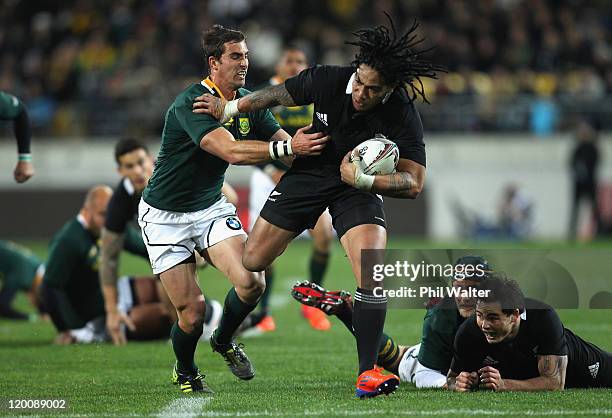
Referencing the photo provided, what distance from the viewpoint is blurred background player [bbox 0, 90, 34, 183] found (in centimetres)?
862

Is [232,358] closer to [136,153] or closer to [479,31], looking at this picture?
[136,153]

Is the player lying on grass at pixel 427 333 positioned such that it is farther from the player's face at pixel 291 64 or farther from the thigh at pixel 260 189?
the thigh at pixel 260 189

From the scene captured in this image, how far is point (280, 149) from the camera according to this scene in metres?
6.38

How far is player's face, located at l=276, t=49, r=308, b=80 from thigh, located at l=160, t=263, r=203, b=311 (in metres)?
4.01

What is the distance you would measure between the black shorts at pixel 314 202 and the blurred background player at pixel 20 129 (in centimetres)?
282

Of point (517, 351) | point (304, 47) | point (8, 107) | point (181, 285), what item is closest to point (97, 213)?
point (8, 107)

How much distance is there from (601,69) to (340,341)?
14000 millimetres

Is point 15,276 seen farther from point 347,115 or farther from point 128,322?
point 347,115

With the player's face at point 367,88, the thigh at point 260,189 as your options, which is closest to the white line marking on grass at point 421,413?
the player's face at point 367,88

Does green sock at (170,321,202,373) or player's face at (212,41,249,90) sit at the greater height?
player's face at (212,41,249,90)

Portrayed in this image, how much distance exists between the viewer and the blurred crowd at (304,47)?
69.7 feet

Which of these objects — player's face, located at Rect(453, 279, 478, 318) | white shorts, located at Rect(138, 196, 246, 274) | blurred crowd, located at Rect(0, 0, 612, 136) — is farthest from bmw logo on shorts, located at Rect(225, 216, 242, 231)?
blurred crowd, located at Rect(0, 0, 612, 136)

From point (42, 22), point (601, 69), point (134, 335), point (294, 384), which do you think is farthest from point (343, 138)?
point (42, 22)

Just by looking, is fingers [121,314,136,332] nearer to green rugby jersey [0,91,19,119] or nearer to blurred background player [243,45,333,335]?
blurred background player [243,45,333,335]
